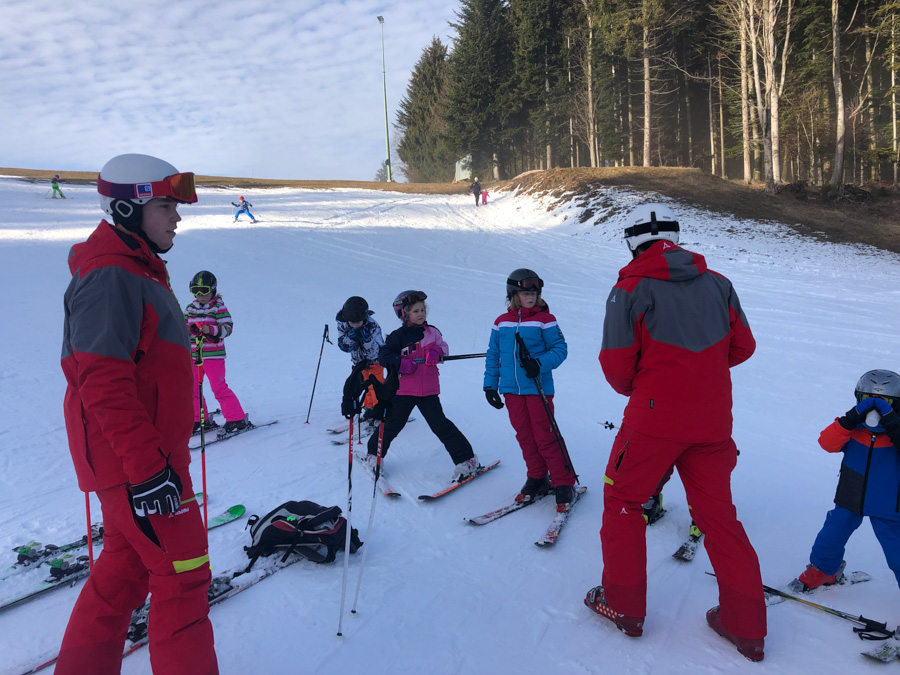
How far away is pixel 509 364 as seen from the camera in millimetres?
4277

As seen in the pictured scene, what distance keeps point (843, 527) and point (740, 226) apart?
17249 millimetres

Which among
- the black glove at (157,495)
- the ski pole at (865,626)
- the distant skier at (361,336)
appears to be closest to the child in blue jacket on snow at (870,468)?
the ski pole at (865,626)

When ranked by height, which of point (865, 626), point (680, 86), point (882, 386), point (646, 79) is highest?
point (680, 86)

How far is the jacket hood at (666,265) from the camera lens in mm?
2520

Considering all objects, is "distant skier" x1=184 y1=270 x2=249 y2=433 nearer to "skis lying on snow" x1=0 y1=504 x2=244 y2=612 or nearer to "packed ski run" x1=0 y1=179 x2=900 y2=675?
"packed ski run" x1=0 y1=179 x2=900 y2=675

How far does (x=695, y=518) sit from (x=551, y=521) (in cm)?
147

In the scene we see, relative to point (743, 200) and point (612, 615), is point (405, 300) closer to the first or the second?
point (612, 615)

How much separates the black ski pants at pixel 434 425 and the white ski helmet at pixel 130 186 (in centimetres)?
300

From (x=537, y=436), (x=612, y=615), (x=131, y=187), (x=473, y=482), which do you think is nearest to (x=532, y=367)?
(x=537, y=436)

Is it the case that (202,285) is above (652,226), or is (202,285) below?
below

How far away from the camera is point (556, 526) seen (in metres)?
3.82

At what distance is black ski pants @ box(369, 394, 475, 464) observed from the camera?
4867mm

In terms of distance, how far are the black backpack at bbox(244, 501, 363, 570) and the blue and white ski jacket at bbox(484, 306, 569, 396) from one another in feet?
5.24

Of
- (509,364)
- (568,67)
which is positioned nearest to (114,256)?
(509,364)
